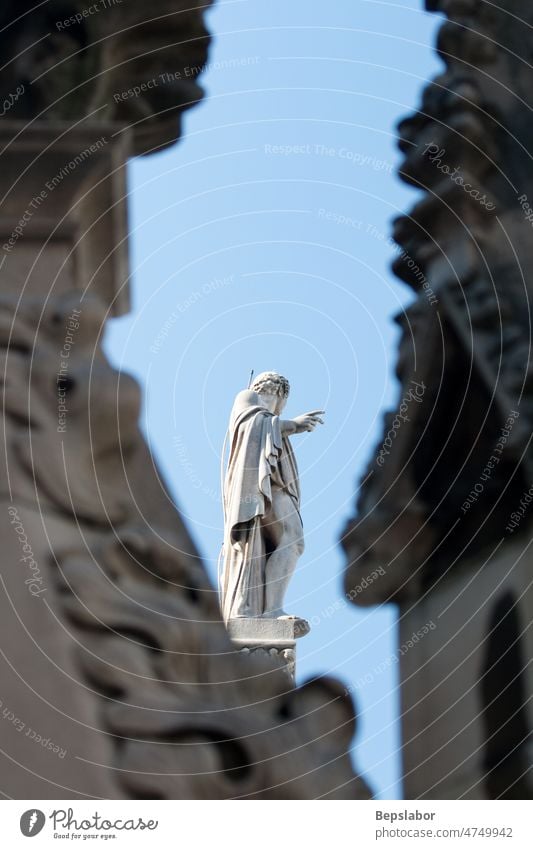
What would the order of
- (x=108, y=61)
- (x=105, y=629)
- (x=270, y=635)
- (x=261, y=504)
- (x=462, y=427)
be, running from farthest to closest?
(x=462, y=427) → (x=108, y=61) → (x=261, y=504) → (x=270, y=635) → (x=105, y=629)

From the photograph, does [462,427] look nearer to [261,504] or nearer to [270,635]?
[261,504]

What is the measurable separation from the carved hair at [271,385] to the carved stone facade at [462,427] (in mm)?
2585

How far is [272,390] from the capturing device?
1188cm

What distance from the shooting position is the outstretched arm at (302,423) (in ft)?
38.5

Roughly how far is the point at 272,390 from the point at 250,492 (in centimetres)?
64

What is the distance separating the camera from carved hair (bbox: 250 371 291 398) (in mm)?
11875

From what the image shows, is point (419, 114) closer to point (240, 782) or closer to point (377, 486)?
point (377, 486)

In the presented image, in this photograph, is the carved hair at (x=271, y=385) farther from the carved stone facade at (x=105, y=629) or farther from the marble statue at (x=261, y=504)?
the carved stone facade at (x=105, y=629)

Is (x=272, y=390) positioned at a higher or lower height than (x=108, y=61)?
lower

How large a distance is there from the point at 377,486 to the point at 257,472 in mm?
4479

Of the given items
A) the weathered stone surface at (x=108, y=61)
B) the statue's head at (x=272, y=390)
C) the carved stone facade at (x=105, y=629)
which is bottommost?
the carved stone facade at (x=105, y=629)

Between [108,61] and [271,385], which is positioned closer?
[271,385]

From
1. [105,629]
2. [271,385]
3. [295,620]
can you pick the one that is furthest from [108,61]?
[105,629]

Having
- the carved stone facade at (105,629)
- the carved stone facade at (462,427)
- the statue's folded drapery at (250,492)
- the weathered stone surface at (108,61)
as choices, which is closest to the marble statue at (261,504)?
the statue's folded drapery at (250,492)
